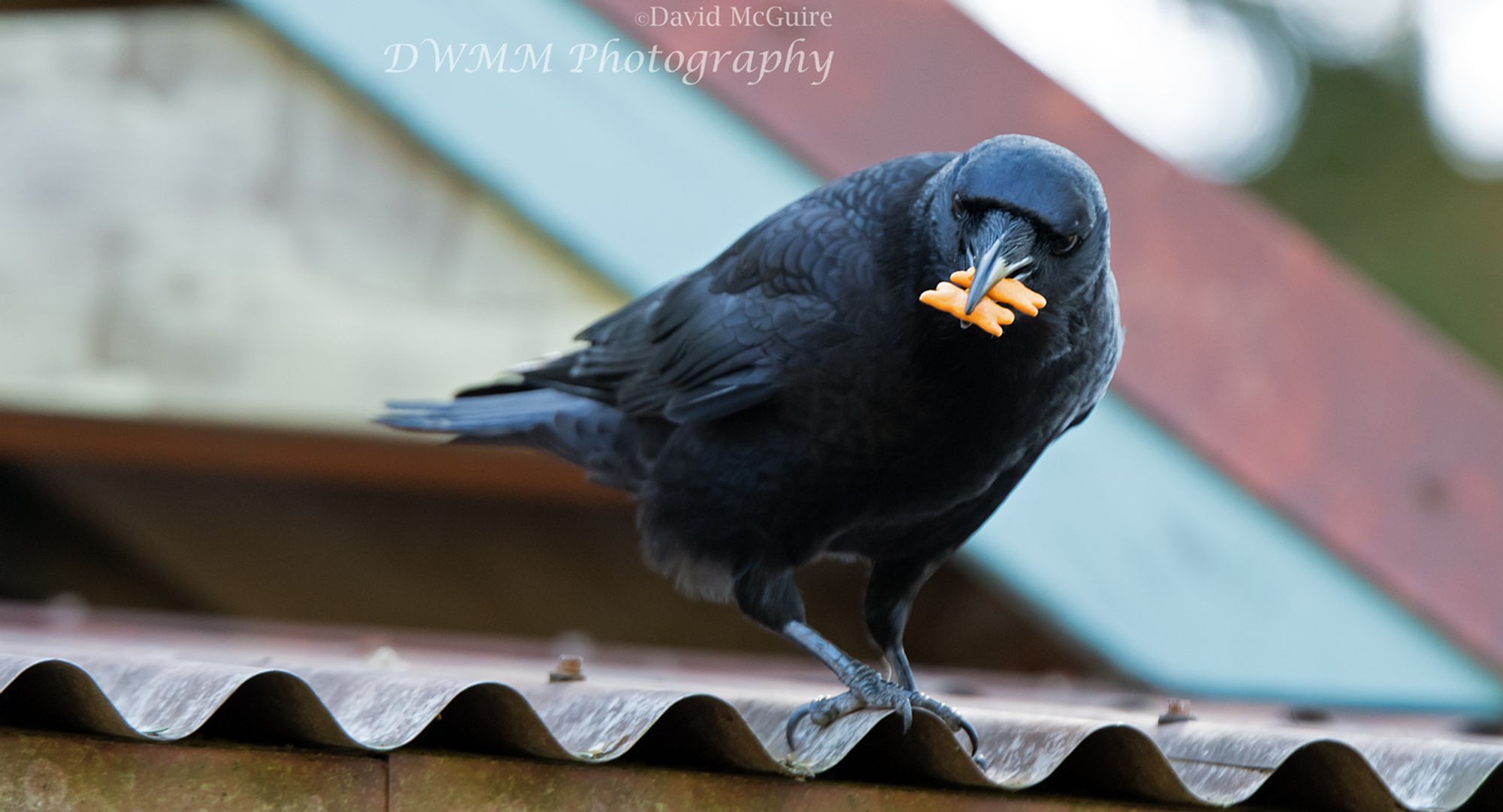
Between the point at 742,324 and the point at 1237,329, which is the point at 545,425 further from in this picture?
the point at 1237,329

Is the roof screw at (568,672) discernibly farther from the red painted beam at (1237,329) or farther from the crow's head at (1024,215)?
the red painted beam at (1237,329)

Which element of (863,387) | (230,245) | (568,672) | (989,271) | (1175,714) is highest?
(989,271)

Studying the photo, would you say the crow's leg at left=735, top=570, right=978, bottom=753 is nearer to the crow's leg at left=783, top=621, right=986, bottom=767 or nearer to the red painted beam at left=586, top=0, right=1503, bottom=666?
the crow's leg at left=783, top=621, right=986, bottom=767

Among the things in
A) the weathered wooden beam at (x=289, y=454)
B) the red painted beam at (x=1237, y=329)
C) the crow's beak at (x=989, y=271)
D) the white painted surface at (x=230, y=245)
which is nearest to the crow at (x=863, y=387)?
the crow's beak at (x=989, y=271)

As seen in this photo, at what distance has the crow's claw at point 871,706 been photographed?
1932 millimetres

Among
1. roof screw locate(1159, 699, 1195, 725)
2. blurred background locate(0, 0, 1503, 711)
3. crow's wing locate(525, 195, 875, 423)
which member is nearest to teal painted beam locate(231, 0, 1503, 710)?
blurred background locate(0, 0, 1503, 711)

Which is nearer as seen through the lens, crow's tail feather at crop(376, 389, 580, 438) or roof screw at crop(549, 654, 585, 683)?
roof screw at crop(549, 654, 585, 683)

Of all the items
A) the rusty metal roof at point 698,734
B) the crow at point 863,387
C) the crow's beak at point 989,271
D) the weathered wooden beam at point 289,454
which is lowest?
the weathered wooden beam at point 289,454

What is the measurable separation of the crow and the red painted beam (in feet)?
4.48

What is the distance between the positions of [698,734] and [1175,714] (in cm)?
79

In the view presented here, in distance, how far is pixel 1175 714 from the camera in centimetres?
215

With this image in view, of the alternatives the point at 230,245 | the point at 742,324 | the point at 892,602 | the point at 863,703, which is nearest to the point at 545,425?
the point at 742,324

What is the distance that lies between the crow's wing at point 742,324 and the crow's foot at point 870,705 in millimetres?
495

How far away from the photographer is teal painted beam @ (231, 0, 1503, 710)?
148 inches
